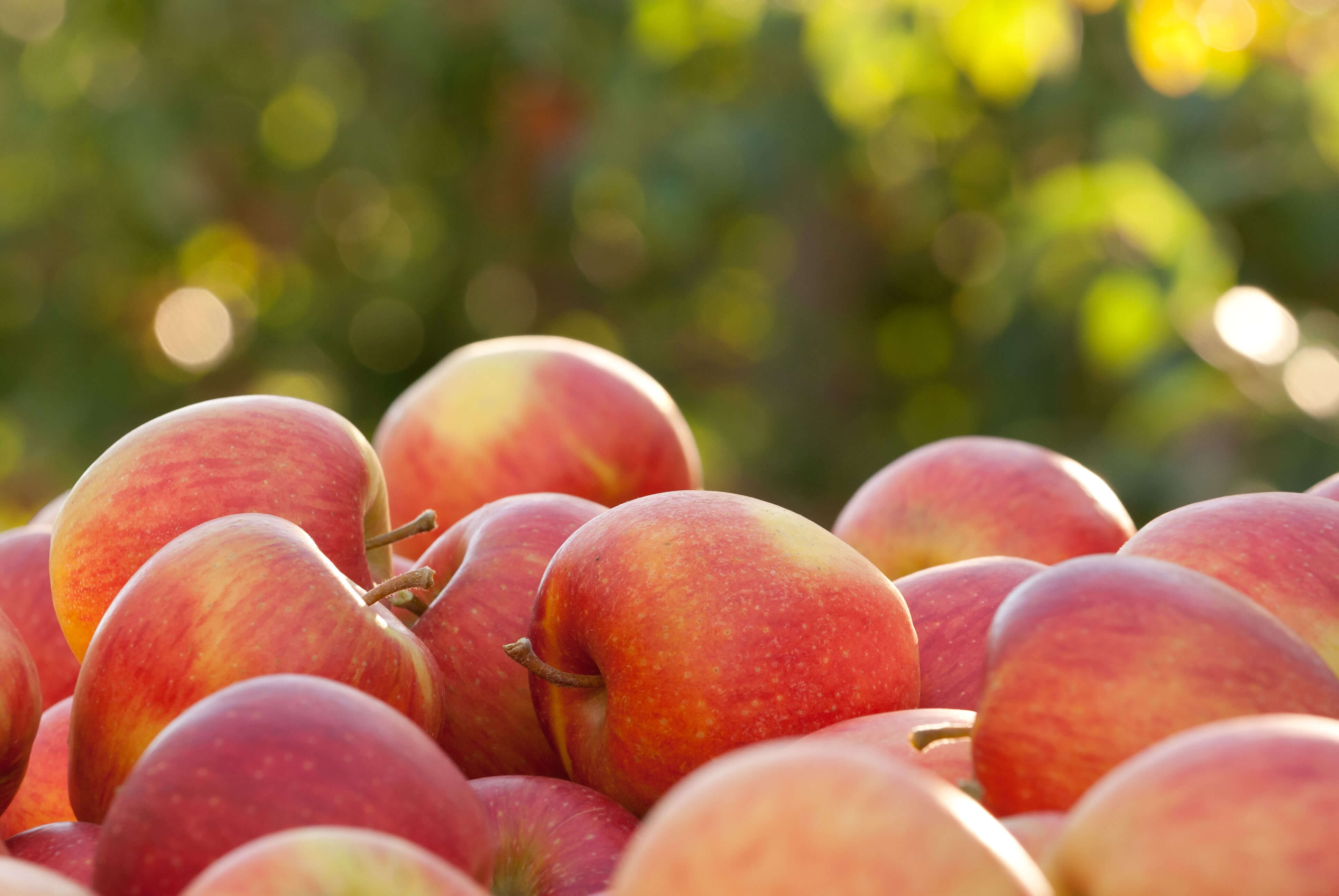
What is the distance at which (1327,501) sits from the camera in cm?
74

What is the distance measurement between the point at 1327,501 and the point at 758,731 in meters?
0.36

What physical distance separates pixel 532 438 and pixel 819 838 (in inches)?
30.3

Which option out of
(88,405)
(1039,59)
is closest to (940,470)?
(1039,59)

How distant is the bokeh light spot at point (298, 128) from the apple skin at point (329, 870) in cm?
520

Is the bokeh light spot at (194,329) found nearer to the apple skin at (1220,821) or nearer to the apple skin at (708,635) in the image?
the apple skin at (708,635)

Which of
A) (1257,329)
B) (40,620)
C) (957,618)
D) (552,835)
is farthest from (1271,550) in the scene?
(1257,329)

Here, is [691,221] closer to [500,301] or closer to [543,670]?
[500,301]

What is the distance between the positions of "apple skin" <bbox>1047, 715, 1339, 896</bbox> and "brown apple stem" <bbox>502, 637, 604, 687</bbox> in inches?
12.5

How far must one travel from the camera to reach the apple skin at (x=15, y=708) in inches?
23.9

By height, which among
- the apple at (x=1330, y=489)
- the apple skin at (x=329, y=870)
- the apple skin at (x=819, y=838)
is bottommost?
the apple at (x=1330, y=489)

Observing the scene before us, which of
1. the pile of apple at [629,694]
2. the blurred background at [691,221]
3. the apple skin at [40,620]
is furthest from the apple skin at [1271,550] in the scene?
the blurred background at [691,221]

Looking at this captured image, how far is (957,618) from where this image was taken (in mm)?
771

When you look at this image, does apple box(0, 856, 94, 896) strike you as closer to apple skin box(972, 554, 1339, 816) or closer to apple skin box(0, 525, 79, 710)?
apple skin box(972, 554, 1339, 816)

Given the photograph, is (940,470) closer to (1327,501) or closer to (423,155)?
(1327,501)
